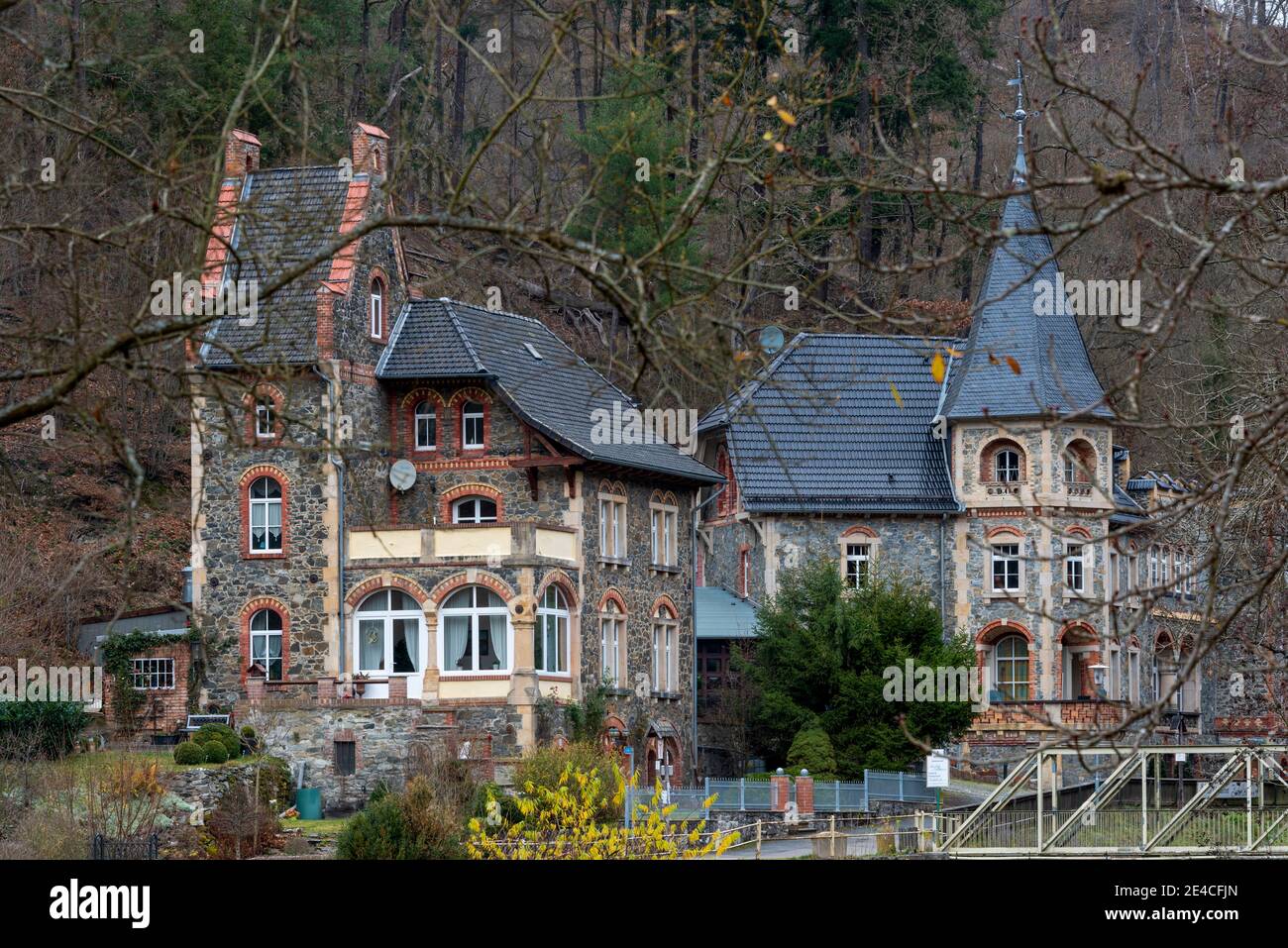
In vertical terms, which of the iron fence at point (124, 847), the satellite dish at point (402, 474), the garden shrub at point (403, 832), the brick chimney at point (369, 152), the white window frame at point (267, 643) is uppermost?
the brick chimney at point (369, 152)

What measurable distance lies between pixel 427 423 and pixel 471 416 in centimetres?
95

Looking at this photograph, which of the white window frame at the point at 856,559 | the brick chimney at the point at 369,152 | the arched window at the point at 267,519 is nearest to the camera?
the brick chimney at the point at 369,152

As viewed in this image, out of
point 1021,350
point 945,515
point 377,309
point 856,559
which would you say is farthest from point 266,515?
point 1021,350

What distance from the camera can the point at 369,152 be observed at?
4197 cm

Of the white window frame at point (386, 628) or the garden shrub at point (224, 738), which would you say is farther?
the white window frame at point (386, 628)

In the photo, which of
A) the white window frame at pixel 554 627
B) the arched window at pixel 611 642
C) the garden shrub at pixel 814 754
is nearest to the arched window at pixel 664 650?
the arched window at pixel 611 642

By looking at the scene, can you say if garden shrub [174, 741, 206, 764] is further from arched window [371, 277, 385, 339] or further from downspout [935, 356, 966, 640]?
downspout [935, 356, 966, 640]

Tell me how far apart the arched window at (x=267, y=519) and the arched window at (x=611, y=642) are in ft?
22.2

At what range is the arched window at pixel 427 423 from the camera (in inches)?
1730

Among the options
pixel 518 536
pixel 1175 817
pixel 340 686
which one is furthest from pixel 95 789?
pixel 1175 817

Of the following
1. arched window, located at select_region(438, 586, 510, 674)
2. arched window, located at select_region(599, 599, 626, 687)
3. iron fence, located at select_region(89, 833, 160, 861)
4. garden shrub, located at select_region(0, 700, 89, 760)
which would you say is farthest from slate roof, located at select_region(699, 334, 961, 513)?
iron fence, located at select_region(89, 833, 160, 861)

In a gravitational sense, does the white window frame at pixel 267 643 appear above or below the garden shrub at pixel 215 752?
above

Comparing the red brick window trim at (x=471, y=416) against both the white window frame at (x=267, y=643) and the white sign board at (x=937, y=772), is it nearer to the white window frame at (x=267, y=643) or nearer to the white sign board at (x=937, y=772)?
the white window frame at (x=267, y=643)
